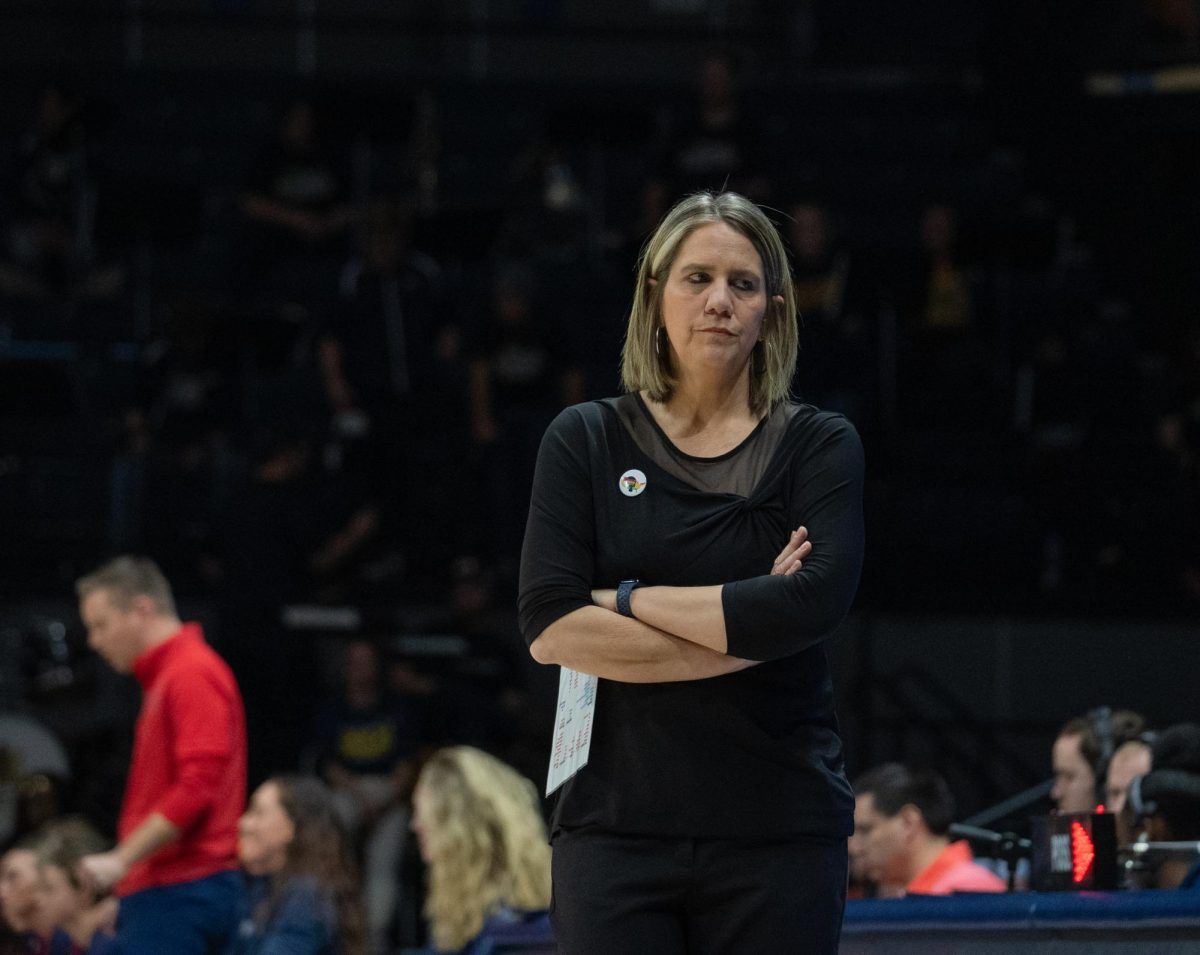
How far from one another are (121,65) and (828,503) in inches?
471

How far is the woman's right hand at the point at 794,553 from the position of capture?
2.38m

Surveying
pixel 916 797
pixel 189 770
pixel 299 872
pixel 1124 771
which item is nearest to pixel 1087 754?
pixel 1124 771

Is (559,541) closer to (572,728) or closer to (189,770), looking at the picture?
(572,728)

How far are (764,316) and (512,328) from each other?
8.03 metres

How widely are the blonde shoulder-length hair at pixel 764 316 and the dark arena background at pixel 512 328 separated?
4.78 metres

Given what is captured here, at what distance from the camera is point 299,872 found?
6.05 metres

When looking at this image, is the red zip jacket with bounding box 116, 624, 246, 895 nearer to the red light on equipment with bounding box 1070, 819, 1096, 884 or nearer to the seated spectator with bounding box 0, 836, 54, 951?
the seated spectator with bounding box 0, 836, 54, 951

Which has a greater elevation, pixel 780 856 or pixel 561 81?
pixel 561 81

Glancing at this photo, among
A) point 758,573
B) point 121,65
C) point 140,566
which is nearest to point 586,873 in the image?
point 758,573

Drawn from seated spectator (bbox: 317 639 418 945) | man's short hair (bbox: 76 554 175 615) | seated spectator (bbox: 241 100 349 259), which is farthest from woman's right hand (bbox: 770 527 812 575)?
seated spectator (bbox: 241 100 349 259)

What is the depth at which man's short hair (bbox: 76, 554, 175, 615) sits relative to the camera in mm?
5543

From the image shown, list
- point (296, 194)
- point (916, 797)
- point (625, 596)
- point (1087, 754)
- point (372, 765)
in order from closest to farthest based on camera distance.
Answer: point (625, 596) < point (1087, 754) < point (916, 797) < point (372, 765) < point (296, 194)

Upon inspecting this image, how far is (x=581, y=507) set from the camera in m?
2.46

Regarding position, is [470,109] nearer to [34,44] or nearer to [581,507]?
[34,44]
